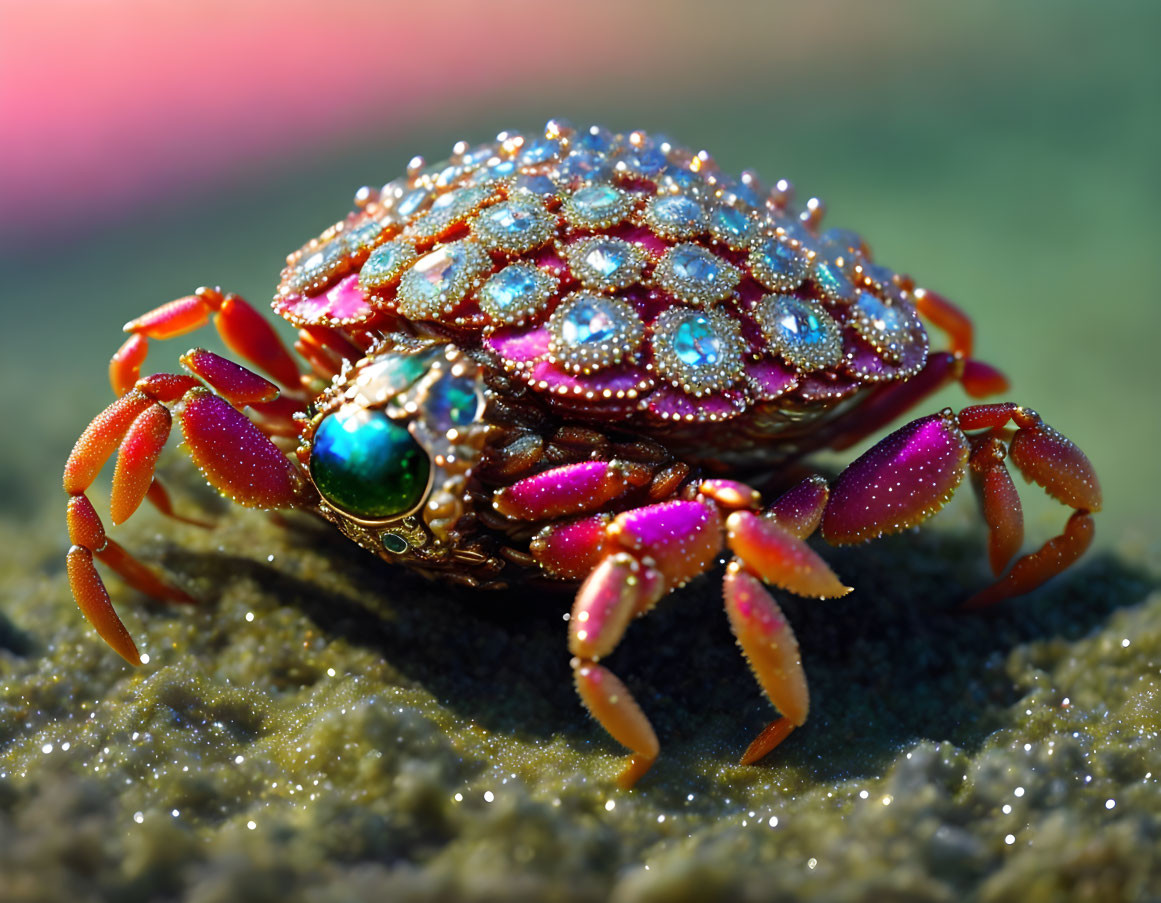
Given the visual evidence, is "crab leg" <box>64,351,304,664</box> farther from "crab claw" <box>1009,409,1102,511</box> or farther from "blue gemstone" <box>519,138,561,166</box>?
"crab claw" <box>1009,409,1102,511</box>

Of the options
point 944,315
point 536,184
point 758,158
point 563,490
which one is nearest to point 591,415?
point 563,490

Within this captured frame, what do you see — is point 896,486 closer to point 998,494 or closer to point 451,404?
point 998,494

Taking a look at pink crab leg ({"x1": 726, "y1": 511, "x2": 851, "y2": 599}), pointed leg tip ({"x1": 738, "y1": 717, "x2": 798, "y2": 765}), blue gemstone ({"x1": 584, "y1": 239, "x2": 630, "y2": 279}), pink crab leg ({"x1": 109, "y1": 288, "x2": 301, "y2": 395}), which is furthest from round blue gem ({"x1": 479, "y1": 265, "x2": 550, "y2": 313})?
pointed leg tip ({"x1": 738, "y1": 717, "x2": 798, "y2": 765})

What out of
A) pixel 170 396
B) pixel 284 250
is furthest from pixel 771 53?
pixel 170 396

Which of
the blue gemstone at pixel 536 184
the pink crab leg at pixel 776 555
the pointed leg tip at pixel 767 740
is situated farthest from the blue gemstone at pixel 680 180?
the pointed leg tip at pixel 767 740

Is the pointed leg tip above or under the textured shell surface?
under

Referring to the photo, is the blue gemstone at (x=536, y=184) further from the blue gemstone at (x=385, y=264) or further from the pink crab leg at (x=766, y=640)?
the pink crab leg at (x=766, y=640)

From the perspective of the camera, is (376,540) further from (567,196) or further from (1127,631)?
(1127,631)
